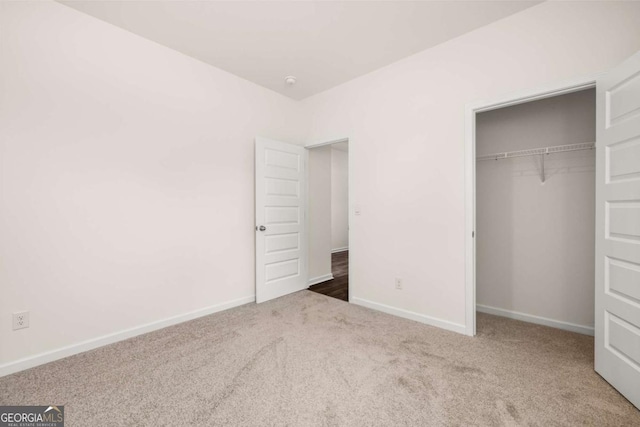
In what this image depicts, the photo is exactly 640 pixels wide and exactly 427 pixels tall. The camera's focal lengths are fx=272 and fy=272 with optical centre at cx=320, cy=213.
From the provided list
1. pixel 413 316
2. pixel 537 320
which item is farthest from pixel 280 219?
pixel 537 320

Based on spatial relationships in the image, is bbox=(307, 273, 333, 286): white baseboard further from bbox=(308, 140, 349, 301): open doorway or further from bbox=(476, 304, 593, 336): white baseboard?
bbox=(476, 304, 593, 336): white baseboard

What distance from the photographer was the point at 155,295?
2.68 meters

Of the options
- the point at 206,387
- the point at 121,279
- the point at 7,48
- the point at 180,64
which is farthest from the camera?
the point at 180,64

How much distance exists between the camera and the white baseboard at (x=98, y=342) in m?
1.99

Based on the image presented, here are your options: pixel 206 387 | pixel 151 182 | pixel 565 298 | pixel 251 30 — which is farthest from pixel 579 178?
pixel 151 182

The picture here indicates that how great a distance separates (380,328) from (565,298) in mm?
1809

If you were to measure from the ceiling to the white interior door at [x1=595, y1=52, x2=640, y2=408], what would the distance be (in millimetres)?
1074

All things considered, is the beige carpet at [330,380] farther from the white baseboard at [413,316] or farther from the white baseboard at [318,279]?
the white baseboard at [318,279]

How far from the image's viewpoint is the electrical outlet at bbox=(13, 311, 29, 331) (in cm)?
199

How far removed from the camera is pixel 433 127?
275cm

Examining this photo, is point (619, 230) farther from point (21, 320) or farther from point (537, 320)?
point (21, 320)

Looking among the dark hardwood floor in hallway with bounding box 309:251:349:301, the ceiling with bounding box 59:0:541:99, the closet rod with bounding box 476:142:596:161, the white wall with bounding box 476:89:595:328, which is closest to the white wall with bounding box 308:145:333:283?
the dark hardwood floor in hallway with bounding box 309:251:349:301

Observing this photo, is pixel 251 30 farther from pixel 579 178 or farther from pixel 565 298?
pixel 565 298

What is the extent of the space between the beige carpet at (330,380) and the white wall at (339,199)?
16.0 ft
